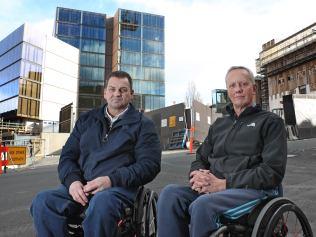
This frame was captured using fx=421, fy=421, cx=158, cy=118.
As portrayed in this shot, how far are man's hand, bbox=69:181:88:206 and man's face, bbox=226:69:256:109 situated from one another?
1390 millimetres

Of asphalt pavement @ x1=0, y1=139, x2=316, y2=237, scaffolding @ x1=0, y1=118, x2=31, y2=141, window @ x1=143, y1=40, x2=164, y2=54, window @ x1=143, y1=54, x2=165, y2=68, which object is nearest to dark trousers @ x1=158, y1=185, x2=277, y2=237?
asphalt pavement @ x1=0, y1=139, x2=316, y2=237

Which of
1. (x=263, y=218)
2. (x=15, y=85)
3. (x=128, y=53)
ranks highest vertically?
(x=128, y=53)

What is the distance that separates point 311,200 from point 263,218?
3773mm

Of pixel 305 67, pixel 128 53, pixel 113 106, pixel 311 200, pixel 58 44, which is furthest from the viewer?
pixel 128 53

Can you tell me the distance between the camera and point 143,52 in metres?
78.0

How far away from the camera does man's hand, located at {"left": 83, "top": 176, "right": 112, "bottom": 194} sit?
316 cm

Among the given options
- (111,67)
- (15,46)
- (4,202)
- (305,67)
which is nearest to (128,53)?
(111,67)

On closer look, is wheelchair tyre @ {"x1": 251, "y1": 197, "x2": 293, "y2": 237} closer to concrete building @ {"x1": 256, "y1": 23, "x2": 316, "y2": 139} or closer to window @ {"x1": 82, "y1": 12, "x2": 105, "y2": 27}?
concrete building @ {"x1": 256, "y1": 23, "x2": 316, "y2": 139}

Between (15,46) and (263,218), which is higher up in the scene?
(15,46)

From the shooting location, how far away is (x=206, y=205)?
2.68 metres

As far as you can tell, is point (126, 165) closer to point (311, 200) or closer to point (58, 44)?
point (311, 200)

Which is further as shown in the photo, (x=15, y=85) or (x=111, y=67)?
(x=111, y=67)

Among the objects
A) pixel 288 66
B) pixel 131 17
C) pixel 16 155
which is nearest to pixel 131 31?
pixel 131 17

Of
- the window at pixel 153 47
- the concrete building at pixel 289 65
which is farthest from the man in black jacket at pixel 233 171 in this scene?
the window at pixel 153 47
